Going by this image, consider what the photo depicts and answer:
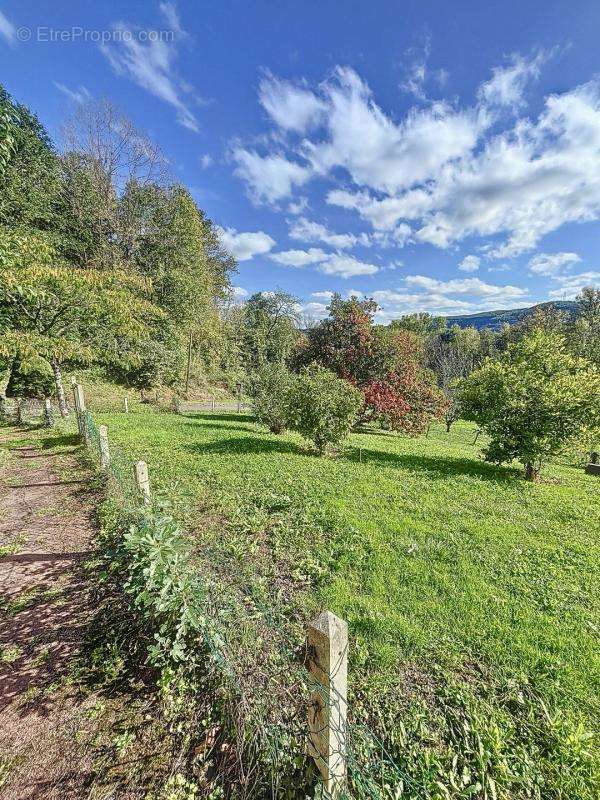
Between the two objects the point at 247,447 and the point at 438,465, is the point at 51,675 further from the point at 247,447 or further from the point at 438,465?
the point at 438,465

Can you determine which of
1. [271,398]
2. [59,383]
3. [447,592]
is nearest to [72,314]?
[59,383]

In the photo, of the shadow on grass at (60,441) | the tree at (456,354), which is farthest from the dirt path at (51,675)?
the tree at (456,354)

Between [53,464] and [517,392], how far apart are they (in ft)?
35.6

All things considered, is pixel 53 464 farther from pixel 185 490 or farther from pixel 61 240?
pixel 61 240

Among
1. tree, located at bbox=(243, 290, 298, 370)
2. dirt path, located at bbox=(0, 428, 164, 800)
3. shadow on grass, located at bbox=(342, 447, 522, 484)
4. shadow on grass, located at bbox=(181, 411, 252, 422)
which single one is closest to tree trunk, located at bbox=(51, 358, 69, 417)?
shadow on grass, located at bbox=(181, 411, 252, 422)

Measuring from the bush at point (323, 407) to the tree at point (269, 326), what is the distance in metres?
26.5

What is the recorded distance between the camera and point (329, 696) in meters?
1.52

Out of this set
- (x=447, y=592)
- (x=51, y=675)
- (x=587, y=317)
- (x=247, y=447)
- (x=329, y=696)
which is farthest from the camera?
(x=587, y=317)

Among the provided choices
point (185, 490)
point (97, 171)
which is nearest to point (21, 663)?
→ point (185, 490)

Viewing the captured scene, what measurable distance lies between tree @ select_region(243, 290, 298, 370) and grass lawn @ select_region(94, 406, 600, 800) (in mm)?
29684

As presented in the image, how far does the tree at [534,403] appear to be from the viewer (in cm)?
712

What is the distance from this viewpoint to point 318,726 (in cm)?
159

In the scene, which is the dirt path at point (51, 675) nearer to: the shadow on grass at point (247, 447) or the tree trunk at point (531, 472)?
the shadow on grass at point (247, 447)

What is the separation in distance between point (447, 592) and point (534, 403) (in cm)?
560
